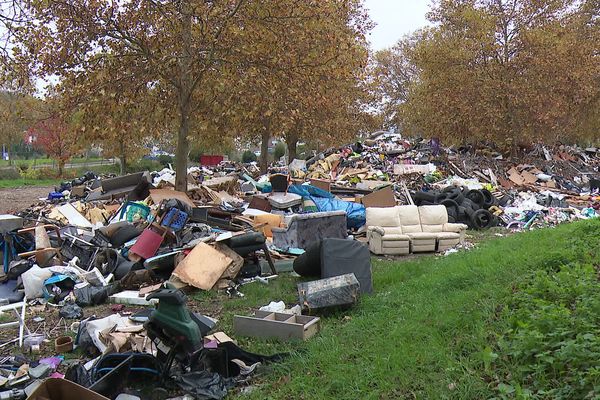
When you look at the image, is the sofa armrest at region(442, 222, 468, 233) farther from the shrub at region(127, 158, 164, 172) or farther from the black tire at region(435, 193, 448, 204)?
the shrub at region(127, 158, 164, 172)

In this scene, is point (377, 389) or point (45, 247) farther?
point (45, 247)

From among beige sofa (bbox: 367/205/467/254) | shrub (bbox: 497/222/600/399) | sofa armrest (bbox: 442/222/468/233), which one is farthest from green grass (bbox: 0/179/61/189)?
shrub (bbox: 497/222/600/399)

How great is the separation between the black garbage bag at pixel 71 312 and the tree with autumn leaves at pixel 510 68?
18686 millimetres

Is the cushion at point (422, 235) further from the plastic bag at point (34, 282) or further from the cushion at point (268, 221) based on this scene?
the plastic bag at point (34, 282)

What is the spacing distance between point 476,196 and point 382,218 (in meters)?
4.69

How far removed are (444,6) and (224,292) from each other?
20.2 m

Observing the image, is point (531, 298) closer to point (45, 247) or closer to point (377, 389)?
point (377, 389)

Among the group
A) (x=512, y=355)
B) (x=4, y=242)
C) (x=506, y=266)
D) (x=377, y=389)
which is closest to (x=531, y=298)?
(x=512, y=355)

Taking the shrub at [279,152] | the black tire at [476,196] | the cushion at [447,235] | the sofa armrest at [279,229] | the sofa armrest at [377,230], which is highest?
the shrub at [279,152]

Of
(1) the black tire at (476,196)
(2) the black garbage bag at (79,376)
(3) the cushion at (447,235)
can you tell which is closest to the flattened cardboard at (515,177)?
(1) the black tire at (476,196)

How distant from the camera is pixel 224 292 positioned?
7465mm

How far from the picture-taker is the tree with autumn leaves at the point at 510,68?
21.1 metres

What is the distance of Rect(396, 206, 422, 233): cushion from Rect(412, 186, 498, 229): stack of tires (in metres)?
2.06

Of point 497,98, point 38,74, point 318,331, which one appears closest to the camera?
point 318,331
